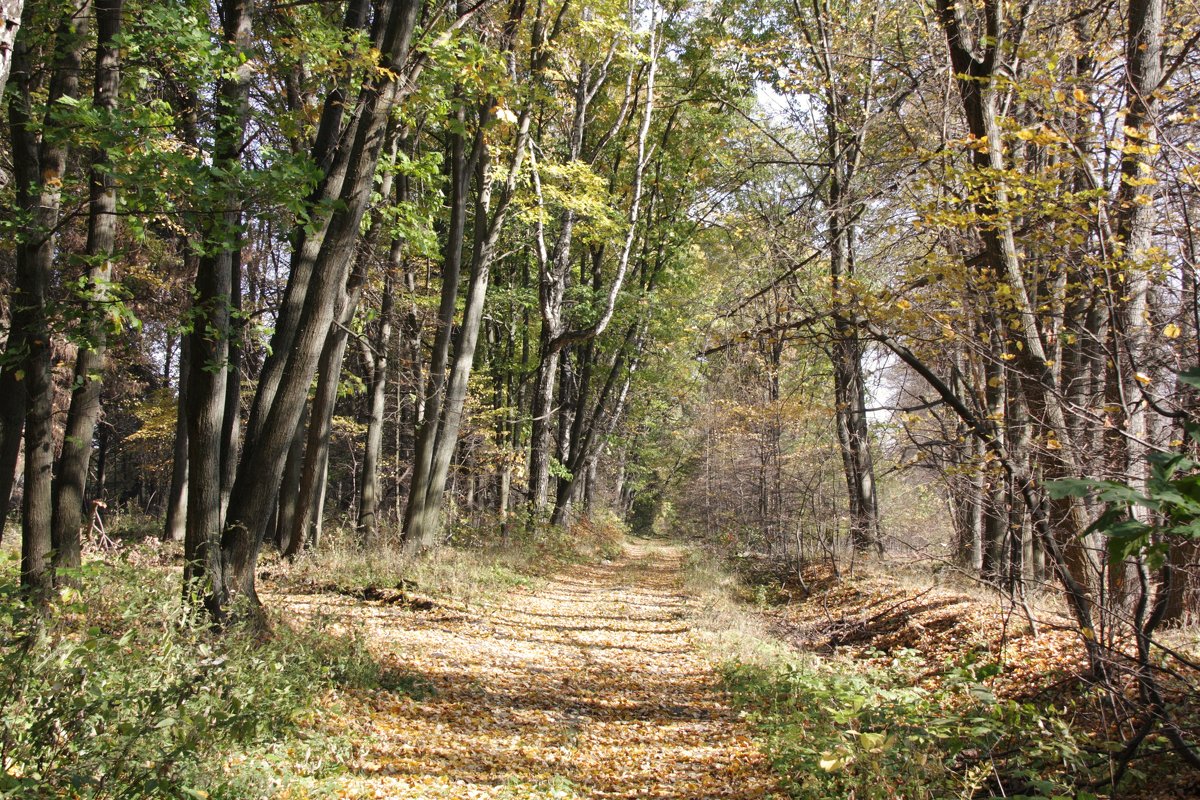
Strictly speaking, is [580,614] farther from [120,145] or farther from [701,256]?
[701,256]

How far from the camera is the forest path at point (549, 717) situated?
4.96 m

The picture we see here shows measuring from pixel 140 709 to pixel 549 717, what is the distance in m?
3.67

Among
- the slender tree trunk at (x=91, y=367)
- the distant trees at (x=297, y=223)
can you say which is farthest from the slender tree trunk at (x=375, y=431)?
the slender tree trunk at (x=91, y=367)

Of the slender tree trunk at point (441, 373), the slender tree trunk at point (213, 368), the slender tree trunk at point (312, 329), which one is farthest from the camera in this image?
the slender tree trunk at point (441, 373)

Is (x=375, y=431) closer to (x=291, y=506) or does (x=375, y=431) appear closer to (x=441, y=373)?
(x=291, y=506)

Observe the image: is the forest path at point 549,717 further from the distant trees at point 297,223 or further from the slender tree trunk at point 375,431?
the slender tree trunk at point 375,431

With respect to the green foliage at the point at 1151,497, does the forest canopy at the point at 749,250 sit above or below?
above

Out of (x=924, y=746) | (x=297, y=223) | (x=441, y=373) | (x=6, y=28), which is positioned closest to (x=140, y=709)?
(x=6, y=28)

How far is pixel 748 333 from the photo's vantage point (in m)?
7.25

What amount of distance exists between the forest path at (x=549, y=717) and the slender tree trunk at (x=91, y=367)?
335cm

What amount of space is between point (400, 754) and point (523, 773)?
88cm

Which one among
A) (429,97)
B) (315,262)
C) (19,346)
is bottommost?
(19,346)

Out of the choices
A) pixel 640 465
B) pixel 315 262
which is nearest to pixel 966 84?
pixel 315 262

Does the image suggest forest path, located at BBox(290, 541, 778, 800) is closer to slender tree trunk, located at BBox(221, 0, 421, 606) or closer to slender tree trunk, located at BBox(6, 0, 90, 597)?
slender tree trunk, located at BBox(221, 0, 421, 606)
